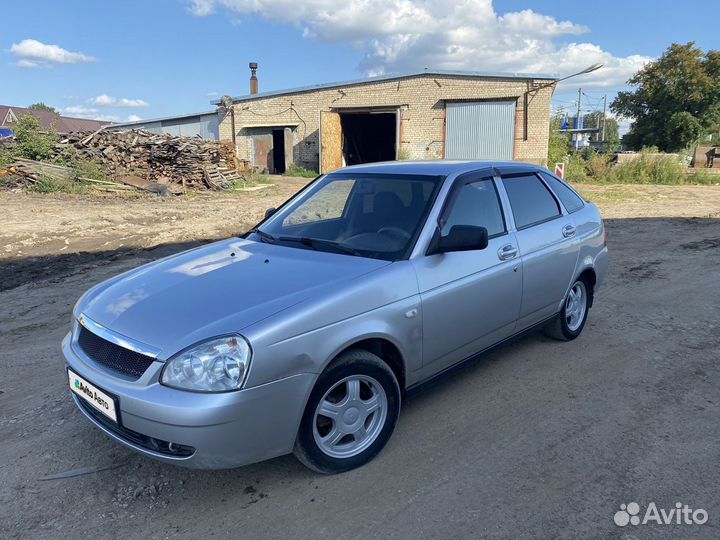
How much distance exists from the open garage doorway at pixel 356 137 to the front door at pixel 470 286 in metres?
18.9

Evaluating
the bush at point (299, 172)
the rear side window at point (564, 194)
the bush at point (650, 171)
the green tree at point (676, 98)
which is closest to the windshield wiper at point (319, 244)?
the rear side window at point (564, 194)

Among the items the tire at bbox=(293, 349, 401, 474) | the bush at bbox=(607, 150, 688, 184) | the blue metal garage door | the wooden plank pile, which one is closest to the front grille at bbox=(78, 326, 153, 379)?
the tire at bbox=(293, 349, 401, 474)

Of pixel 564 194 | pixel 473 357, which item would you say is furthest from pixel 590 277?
pixel 473 357

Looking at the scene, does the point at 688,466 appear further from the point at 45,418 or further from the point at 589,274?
the point at 45,418

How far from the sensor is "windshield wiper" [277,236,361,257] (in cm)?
348

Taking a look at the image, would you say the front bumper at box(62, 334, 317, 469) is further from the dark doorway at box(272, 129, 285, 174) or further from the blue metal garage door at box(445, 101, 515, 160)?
the dark doorway at box(272, 129, 285, 174)

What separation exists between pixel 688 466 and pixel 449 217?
2.04m

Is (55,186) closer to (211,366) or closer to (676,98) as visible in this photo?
(211,366)

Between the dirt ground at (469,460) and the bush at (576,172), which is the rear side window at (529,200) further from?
the bush at (576,172)

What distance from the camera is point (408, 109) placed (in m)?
24.9

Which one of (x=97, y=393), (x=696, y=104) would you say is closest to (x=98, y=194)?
(x=97, y=393)

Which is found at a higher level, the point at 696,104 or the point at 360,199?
the point at 696,104

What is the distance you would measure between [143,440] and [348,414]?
1.07m

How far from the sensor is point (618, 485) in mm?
2891
